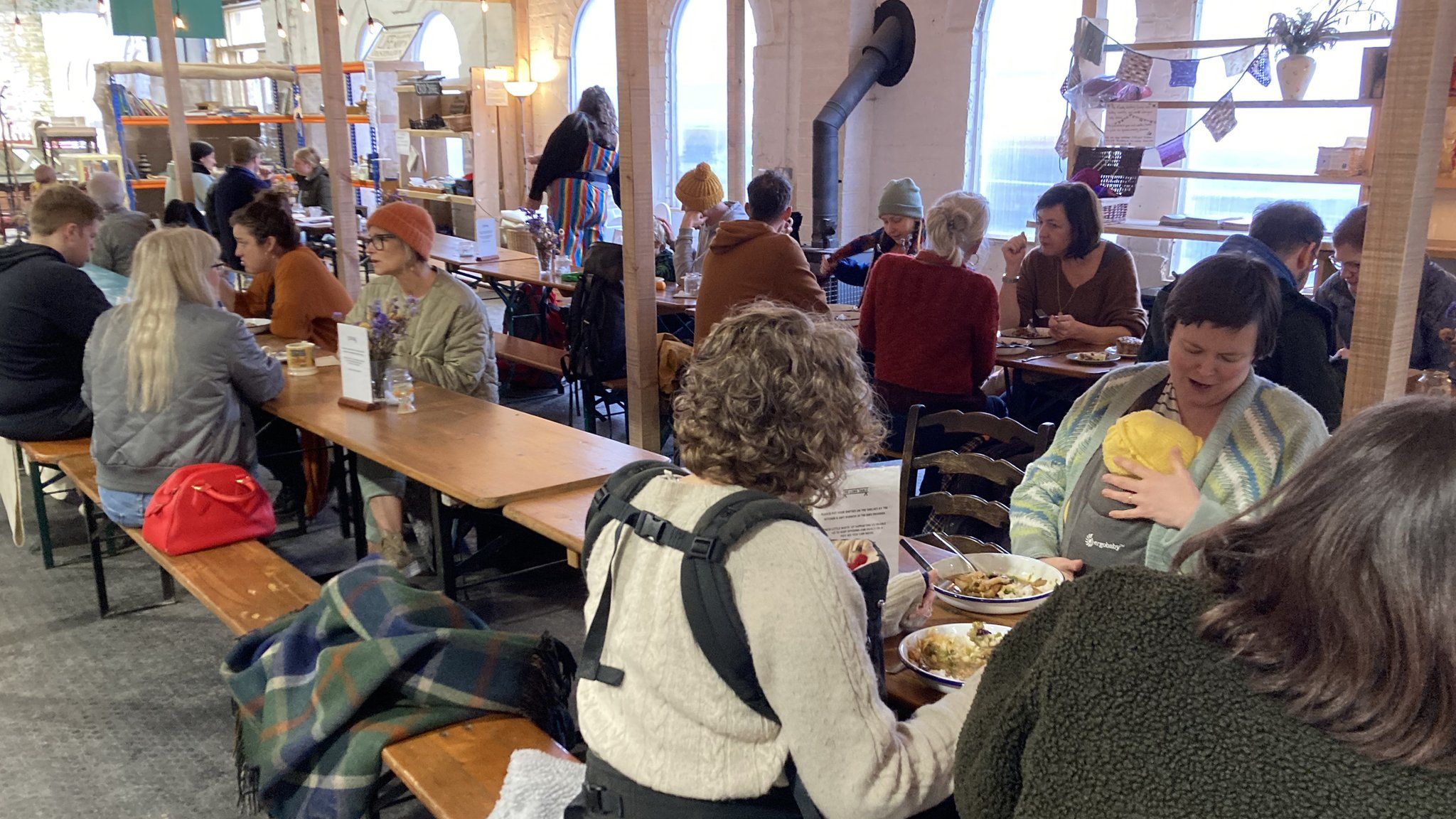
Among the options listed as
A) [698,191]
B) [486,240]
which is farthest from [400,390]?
[486,240]

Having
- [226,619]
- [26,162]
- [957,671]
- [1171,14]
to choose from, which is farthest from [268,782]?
[26,162]

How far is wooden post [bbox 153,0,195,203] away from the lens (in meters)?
5.69

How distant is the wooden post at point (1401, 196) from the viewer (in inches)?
68.4

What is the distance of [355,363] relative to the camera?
366 centimetres

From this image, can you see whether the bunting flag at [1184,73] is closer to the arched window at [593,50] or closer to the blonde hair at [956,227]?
the blonde hair at [956,227]

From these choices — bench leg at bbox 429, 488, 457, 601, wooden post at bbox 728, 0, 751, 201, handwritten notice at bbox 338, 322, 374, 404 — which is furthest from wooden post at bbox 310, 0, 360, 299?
wooden post at bbox 728, 0, 751, 201

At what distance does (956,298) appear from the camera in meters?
3.83

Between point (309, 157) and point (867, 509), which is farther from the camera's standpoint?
point (309, 157)

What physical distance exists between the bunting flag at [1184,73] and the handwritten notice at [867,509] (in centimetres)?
500

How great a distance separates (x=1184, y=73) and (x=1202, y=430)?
4.64 meters

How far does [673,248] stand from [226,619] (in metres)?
4.51

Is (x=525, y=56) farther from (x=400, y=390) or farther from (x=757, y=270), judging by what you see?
(x=400, y=390)

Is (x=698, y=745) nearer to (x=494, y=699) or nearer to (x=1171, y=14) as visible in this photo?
(x=494, y=699)

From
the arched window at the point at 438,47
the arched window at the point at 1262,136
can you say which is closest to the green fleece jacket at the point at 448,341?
the arched window at the point at 1262,136
